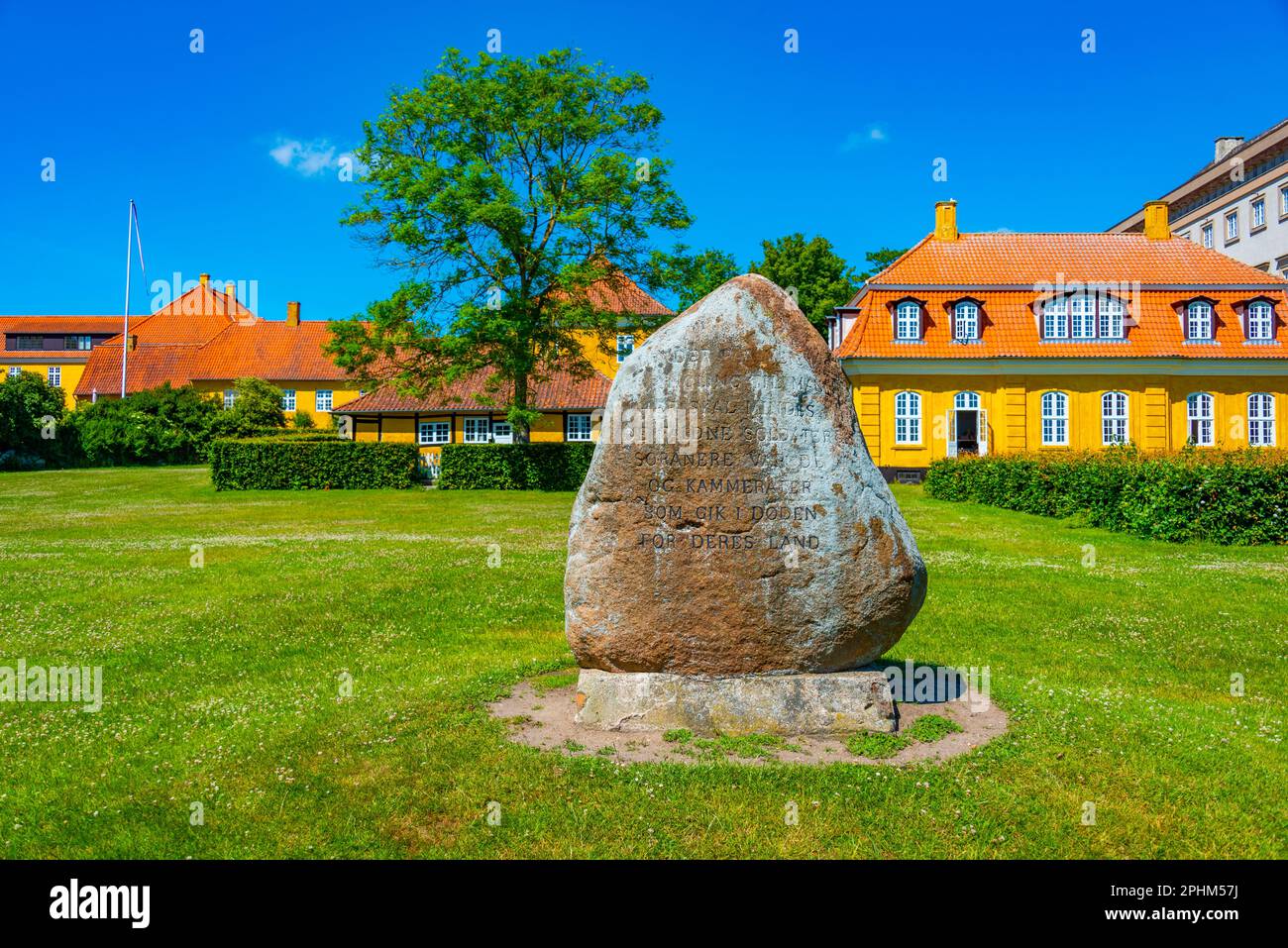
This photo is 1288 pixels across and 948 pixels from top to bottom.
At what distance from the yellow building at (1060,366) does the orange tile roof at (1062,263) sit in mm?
178

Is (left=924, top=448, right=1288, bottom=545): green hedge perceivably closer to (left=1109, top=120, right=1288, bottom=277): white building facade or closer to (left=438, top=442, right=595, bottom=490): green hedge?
(left=438, top=442, right=595, bottom=490): green hedge

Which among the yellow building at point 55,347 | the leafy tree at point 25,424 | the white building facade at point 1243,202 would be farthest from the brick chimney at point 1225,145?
the yellow building at point 55,347

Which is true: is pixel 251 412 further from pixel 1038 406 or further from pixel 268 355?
pixel 1038 406

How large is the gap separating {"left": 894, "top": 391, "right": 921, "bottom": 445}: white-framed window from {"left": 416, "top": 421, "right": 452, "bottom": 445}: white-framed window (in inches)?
812

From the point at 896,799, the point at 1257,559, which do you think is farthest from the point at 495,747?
the point at 1257,559

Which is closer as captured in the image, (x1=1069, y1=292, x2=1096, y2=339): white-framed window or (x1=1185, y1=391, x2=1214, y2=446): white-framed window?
(x1=1069, y1=292, x2=1096, y2=339): white-framed window

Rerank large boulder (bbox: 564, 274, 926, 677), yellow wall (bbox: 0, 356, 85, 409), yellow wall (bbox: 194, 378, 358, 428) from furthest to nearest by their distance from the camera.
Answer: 1. yellow wall (bbox: 0, 356, 85, 409)
2. yellow wall (bbox: 194, 378, 358, 428)
3. large boulder (bbox: 564, 274, 926, 677)

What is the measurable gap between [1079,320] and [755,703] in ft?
114

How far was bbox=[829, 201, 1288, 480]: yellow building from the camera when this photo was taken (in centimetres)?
3469

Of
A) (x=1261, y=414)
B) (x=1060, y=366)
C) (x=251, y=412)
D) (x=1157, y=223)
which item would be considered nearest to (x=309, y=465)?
(x=251, y=412)

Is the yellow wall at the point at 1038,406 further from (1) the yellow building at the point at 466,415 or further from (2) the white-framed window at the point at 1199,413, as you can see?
(1) the yellow building at the point at 466,415

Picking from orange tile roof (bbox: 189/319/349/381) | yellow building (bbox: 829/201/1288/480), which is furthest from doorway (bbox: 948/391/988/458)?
orange tile roof (bbox: 189/319/349/381)

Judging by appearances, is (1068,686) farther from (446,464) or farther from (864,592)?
(446,464)

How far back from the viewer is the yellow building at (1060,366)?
34.7 metres
